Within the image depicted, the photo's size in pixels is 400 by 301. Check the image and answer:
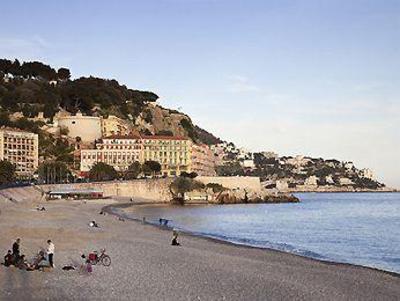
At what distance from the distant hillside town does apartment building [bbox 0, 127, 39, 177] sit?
194mm

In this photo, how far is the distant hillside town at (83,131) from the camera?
125m

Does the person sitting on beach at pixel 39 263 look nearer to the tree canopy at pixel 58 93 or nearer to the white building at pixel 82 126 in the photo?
the white building at pixel 82 126

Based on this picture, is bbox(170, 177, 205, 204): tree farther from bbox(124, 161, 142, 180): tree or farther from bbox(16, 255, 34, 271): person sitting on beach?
bbox(16, 255, 34, 271): person sitting on beach

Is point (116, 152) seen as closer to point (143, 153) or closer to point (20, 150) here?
point (143, 153)

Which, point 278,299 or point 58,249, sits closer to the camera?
point 278,299

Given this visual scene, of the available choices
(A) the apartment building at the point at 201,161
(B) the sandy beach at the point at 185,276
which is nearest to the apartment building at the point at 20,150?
(A) the apartment building at the point at 201,161

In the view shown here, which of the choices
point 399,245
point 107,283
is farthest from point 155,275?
point 399,245

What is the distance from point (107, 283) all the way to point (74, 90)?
145 metres

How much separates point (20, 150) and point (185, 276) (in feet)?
362

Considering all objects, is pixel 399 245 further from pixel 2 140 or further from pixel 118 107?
pixel 118 107

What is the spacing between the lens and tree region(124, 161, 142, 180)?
5083 inches

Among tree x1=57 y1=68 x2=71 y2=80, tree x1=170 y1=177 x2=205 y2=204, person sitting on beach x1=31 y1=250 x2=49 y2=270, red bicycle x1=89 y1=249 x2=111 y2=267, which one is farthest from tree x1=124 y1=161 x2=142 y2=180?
person sitting on beach x1=31 y1=250 x2=49 y2=270

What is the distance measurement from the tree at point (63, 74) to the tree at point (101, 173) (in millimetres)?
57605

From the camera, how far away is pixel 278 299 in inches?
657
